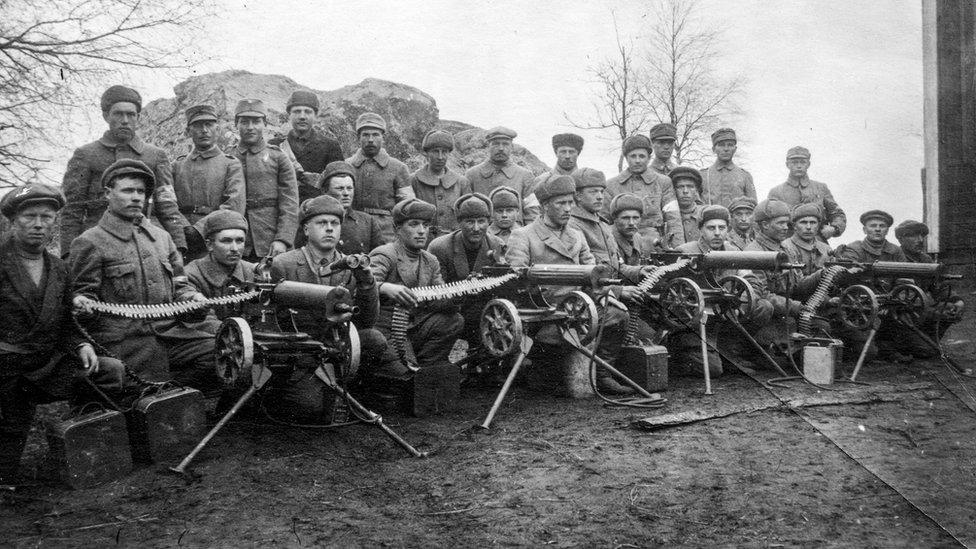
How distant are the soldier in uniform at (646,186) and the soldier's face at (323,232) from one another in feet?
15.1

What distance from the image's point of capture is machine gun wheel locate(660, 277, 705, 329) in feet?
22.4

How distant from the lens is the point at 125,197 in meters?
5.13

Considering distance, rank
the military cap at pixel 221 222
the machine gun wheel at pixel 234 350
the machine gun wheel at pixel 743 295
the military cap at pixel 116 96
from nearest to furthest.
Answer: the machine gun wheel at pixel 234 350 < the military cap at pixel 221 222 < the military cap at pixel 116 96 < the machine gun wheel at pixel 743 295

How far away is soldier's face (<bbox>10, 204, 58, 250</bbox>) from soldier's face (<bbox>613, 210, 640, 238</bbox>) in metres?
5.38

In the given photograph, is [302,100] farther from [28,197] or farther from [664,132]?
[664,132]

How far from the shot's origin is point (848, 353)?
8.60m

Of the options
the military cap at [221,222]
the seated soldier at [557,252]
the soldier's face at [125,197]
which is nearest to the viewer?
the soldier's face at [125,197]

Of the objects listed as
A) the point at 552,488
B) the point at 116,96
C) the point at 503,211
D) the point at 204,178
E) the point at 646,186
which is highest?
the point at 116,96

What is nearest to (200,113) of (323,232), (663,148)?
(323,232)

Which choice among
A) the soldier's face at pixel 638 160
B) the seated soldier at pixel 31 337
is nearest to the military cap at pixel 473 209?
the soldier's face at pixel 638 160

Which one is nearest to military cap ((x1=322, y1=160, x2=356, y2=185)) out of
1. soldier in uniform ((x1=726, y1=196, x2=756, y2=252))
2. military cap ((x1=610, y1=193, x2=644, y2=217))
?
military cap ((x1=610, y1=193, x2=644, y2=217))

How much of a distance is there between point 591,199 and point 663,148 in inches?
114

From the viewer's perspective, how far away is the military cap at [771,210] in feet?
29.3

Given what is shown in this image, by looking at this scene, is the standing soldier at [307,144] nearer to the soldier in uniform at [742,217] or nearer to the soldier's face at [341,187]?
the soldier's face at [341,187]
